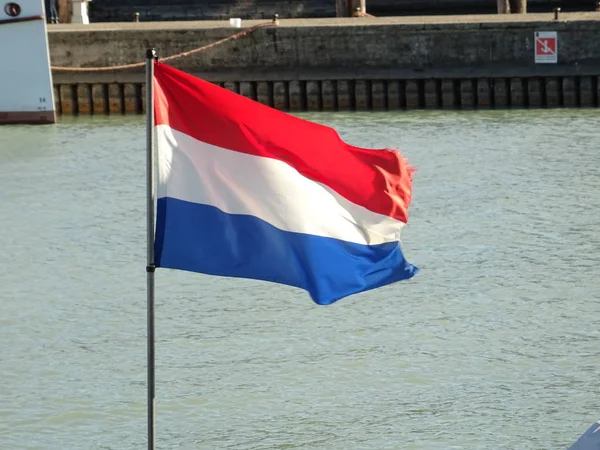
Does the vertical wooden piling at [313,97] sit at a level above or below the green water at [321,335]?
above

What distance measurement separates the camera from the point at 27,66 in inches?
1021

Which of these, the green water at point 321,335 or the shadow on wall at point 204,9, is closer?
the green water at point 321,335

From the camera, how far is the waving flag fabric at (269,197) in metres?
6.93

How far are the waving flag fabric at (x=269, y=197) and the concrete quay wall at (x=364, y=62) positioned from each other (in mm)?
19084

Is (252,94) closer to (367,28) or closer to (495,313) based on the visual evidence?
(367,28)

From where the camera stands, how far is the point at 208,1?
36.4 metres

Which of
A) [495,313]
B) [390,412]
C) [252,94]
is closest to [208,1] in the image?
[252,94]

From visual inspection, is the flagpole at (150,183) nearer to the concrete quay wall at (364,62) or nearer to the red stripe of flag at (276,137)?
the red stripe of flag at (276,137)

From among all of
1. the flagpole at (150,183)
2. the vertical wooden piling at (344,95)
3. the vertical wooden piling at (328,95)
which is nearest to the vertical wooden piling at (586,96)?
the vertical wooden piling at (344,95)

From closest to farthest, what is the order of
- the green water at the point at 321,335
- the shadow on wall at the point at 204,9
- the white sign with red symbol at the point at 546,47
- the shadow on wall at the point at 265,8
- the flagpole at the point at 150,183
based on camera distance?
the flagpole at the point at 150,183
the green water at the point at 321,335
the white sign with red symbol at the point at 546,47
the shadow on wall at the point at 265,8
the shadow on wall at the point at 204,9

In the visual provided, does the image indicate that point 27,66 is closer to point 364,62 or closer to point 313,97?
point 313,97

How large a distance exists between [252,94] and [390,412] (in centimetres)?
1661

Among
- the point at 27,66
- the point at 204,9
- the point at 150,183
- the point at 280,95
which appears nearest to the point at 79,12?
the point at 27,66

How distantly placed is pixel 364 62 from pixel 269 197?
63.6 ft
